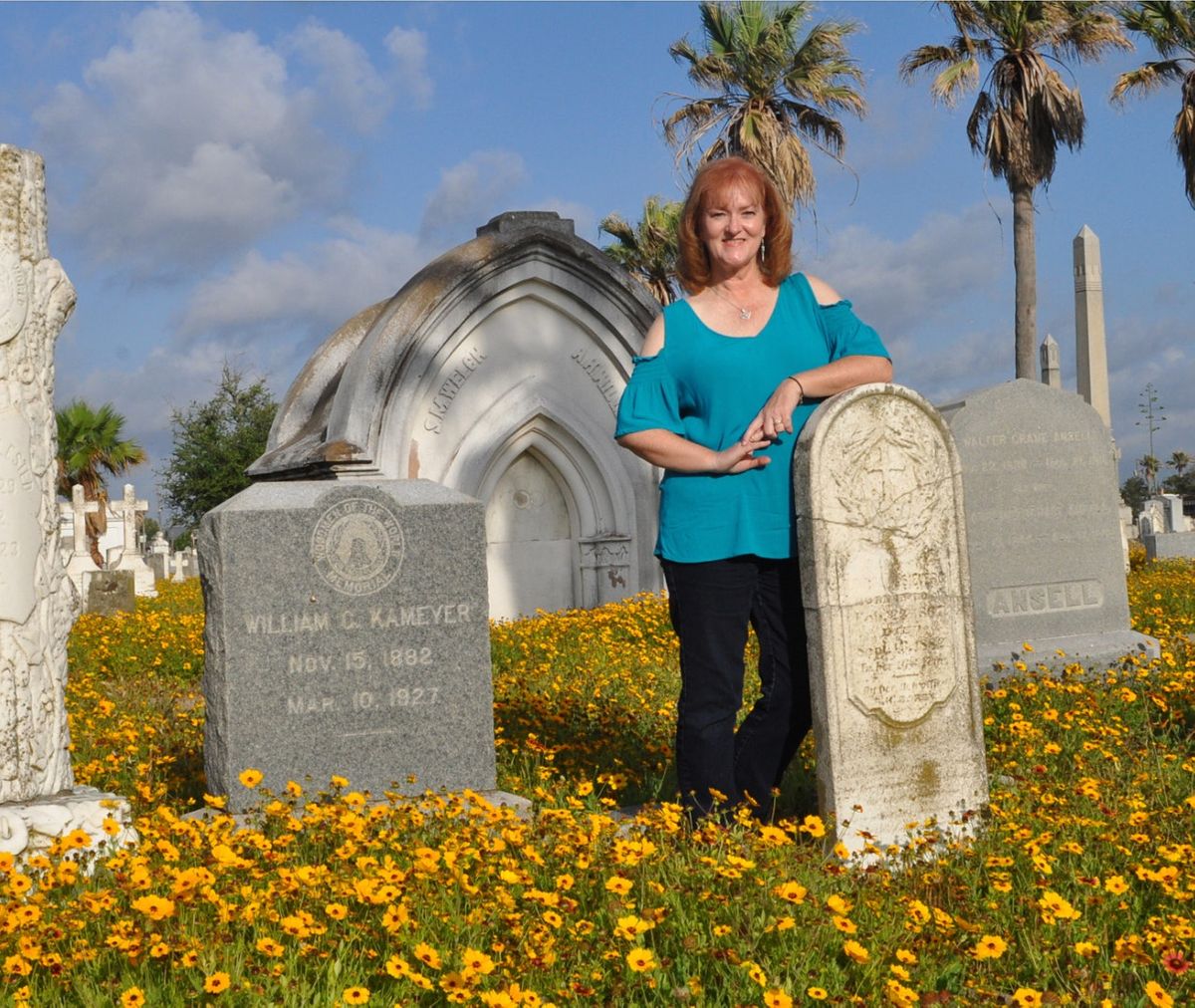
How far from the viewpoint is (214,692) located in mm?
5402

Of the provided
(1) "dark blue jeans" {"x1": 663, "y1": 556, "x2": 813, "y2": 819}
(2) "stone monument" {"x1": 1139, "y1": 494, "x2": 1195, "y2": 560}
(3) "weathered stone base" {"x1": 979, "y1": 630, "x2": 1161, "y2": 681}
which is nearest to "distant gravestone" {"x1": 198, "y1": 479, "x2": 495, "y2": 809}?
(1) "dark blue jeans" {"x1": 663, "y1": 556, "x2": 813, "y2": 819}

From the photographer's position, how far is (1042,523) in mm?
9148

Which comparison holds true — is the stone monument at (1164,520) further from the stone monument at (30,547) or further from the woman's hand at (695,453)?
→ the stone monument at (30,547)

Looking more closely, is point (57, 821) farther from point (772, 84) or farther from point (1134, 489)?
point (1134, 489)

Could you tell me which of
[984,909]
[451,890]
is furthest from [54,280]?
[984,909]

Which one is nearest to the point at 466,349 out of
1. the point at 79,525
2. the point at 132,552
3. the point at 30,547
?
the point at 30,547

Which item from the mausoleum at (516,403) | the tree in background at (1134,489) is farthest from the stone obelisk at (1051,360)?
the tree in background at (1134,489)

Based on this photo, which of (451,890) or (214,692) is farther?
(214,692)

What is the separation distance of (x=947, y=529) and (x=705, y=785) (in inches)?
47.4

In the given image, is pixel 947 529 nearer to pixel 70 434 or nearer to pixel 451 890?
pixel 451 890

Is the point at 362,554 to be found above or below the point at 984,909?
above

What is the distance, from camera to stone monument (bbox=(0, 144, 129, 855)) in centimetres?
469

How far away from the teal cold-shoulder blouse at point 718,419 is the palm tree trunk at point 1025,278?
17291 mm

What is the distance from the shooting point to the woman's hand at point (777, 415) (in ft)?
14.0
